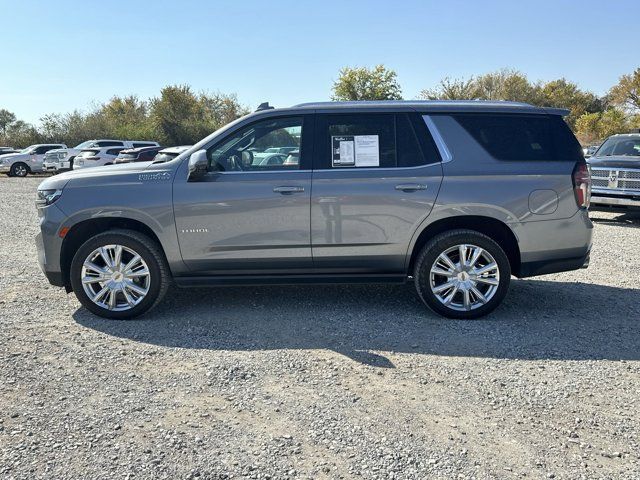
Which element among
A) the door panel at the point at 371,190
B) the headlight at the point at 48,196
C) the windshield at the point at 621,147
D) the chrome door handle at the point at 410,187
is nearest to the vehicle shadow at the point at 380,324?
the door panel at the point at 371,190

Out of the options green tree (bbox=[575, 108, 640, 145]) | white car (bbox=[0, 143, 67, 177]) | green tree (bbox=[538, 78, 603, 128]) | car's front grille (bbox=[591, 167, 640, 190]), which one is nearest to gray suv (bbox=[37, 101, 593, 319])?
car's front grille (bbox=[591, 167, 640, 190])

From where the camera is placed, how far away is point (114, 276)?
494 centimetres

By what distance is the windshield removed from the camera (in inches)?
468

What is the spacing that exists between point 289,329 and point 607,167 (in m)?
9.22

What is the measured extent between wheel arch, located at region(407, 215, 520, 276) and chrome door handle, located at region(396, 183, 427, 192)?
36 cm

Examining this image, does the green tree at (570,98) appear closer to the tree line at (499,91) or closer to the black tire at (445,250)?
the tree line at (499,91)

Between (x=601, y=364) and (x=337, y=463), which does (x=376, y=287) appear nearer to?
(x=601, y=364)

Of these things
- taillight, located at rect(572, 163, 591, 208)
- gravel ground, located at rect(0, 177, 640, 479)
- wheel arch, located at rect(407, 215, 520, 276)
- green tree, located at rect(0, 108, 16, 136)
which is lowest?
gravel ground, located at rect(0, 177, 640, 479)

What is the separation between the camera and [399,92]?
52.9 metres

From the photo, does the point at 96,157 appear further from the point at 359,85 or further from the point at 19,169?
the point at 359,85

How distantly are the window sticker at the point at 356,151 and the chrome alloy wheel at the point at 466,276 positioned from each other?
1.07 metres

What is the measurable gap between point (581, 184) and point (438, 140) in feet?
4.37

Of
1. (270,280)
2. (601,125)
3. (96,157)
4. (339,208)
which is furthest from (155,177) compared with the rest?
(601,125)

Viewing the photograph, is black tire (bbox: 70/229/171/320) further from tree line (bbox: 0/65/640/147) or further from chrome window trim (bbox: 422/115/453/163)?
tree line (bbox: 0/65/640/147)
